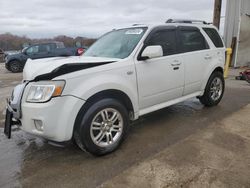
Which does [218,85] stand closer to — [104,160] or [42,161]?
[104,160]

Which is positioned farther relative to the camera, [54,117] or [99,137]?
[99,137]

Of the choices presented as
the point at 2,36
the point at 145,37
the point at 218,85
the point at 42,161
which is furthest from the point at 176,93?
the point at 2,36

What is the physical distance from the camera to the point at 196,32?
502cm

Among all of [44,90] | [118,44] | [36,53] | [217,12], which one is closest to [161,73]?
[118,44]

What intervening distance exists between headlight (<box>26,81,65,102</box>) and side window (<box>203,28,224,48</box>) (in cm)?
351

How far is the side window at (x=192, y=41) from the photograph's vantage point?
466 centimetres

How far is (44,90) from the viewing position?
3.07 meters

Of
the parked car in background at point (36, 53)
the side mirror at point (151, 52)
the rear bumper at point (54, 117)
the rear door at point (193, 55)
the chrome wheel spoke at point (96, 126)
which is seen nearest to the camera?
the rear bumper at point (54, 117)

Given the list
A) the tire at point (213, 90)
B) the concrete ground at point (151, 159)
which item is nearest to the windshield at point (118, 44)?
the concrete ground at point (151, 159)

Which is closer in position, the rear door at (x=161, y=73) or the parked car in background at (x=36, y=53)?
the rear door at (x=161, y=73)

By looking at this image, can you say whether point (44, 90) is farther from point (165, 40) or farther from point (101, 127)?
point (165, 40)

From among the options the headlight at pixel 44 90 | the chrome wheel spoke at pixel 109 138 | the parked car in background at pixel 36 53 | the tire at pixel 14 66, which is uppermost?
the headlight at pixel 44 90

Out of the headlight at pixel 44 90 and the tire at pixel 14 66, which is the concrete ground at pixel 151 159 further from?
the tire at pixel 14 66

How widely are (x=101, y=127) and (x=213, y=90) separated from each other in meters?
3.16
